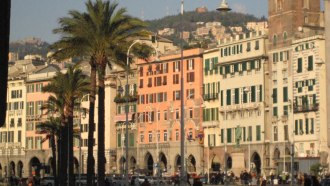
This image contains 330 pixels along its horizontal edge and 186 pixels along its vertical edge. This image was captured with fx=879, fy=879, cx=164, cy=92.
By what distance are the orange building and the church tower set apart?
17.2 m

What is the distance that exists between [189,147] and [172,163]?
13.2ft

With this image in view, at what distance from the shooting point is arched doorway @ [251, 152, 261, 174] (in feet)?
366

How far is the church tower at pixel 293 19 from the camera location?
108500 millimetres

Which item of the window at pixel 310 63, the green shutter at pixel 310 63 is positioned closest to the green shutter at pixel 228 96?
the window at pixel 310 63

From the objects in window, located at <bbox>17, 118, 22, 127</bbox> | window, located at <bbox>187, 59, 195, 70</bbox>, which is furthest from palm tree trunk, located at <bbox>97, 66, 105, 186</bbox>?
window, located at <bbox>17, 118, 22, 127</bbox>

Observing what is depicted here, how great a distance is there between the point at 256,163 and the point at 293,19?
62.8 ft

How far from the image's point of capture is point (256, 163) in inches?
4449

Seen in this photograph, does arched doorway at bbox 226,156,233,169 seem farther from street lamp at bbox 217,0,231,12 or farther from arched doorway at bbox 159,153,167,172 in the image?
street lamp at bbox 217,0,231,12

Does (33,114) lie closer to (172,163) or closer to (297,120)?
(172,163)

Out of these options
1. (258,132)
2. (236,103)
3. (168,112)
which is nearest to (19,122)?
(168,112)

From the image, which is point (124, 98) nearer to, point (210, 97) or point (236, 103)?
point (210, 97)

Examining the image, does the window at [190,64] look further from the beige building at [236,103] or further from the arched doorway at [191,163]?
the arched doorway at [191,163]

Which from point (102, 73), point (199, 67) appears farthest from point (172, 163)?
point (102, 73)

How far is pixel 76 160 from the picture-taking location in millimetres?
148000
